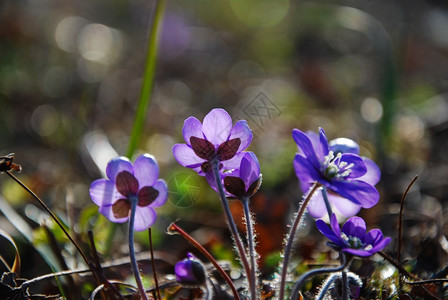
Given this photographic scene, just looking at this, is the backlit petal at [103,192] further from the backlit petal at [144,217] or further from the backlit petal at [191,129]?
the backlit petal at [191,129]

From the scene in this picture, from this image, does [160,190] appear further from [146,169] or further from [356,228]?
[356,228]

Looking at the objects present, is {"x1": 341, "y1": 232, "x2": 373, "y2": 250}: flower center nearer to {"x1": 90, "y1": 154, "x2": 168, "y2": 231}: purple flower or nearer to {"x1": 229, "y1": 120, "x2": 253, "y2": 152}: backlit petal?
{"x1": 229, "y1": 120, "x2": 253, "y2": 152}: backlit petal

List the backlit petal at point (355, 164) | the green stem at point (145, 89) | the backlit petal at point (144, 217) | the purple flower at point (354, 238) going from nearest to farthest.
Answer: the purple flower at point (354, 238), the backlit petal at point (355, 164), the backlit petal at point (144, 217), the green stem at point (145, 89)

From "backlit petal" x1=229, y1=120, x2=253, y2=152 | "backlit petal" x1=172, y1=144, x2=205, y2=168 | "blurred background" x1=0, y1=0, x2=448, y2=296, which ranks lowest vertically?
"blurred background" x1=0, y1=0, x2=448, y2=296

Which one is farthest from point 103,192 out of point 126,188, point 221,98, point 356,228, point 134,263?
point 221,98

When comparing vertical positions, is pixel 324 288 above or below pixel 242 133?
below

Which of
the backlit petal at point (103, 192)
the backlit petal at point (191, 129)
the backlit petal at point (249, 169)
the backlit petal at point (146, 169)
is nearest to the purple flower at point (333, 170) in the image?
the backlit petal at point (249, 169)

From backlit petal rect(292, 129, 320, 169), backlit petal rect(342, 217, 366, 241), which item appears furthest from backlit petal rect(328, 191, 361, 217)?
backlit petal rect(292, 129, 320, 169)
